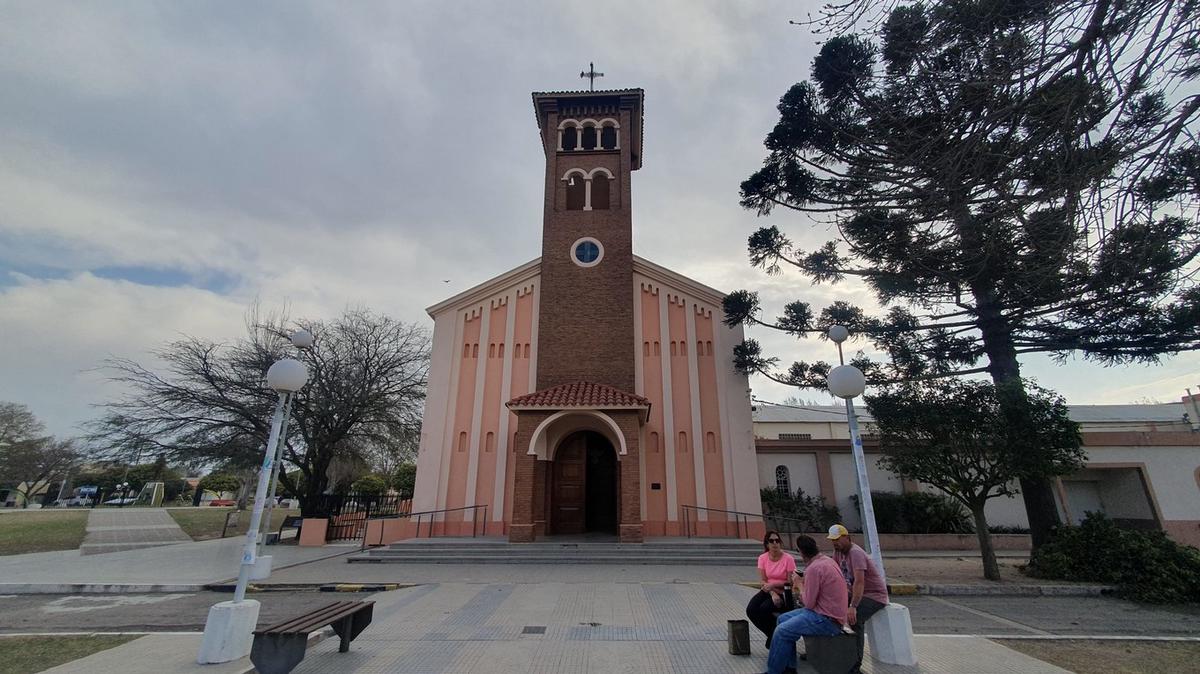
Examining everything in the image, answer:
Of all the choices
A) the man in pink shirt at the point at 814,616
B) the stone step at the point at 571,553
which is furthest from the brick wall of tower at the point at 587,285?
the man in pink shirt at the point at 814,616

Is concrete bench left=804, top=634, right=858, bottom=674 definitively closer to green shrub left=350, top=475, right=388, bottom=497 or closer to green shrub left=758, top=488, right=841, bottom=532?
green shrub left=758, top=488, right=841, bottom=532

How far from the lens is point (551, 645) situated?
5758mm

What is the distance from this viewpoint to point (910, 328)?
45.6 ft

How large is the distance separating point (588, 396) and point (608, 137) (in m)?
12.3

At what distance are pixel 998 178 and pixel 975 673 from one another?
22.7ft

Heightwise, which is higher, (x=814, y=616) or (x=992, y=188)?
(x=992, y=188)

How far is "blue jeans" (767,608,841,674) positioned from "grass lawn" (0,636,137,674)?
760 centimetres

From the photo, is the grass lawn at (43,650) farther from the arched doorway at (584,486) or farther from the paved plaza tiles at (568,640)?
the arched doorway at (584,486)

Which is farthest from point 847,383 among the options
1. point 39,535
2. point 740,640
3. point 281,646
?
point 39,535

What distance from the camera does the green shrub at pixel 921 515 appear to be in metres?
17.8

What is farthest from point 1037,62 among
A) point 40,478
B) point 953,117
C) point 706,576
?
point 40,478

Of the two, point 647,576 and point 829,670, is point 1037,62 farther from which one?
point 647,576

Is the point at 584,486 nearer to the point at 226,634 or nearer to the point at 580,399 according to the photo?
the point at 580,399

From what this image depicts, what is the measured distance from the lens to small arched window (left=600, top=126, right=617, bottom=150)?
20.9 metres
